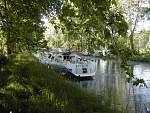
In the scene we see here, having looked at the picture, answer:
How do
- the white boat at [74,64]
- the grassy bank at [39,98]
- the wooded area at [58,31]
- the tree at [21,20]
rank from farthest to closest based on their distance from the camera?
the white boat at [74,64] < the tree at [21,20] < the grassy bank at [39,98] < the wooded area at [58,31]

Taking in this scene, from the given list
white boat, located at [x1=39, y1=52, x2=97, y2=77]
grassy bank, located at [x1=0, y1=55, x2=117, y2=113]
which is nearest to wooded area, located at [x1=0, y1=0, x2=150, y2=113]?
grassy bank, located at [x1=0, y1=55, x2=117, y2=113]

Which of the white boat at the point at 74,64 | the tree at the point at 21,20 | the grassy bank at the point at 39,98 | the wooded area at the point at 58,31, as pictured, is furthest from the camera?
the white boat at the point at 74,64

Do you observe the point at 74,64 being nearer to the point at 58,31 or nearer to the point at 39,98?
the point at 39,98

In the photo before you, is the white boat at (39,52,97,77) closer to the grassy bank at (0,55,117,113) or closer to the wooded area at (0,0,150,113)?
the wooded area at (0,0,150,113)

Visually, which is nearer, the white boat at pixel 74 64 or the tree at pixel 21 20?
the tree at pixel 21 20

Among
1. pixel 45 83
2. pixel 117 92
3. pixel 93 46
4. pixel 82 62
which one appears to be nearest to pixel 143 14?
pixel 82 62

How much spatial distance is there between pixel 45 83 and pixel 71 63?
33.4 ft

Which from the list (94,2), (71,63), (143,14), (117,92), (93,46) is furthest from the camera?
(143,14)

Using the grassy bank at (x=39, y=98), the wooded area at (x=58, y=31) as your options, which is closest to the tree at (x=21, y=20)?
the wooded area at (x=58, y=31)

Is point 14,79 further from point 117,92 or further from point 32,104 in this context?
point 117,92

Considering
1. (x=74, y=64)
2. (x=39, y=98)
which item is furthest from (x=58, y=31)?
(x=74, y=64)

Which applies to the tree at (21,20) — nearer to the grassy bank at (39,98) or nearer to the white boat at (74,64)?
the grassy bank at (39,98)

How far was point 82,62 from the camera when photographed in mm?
17203

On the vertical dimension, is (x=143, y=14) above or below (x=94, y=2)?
above
